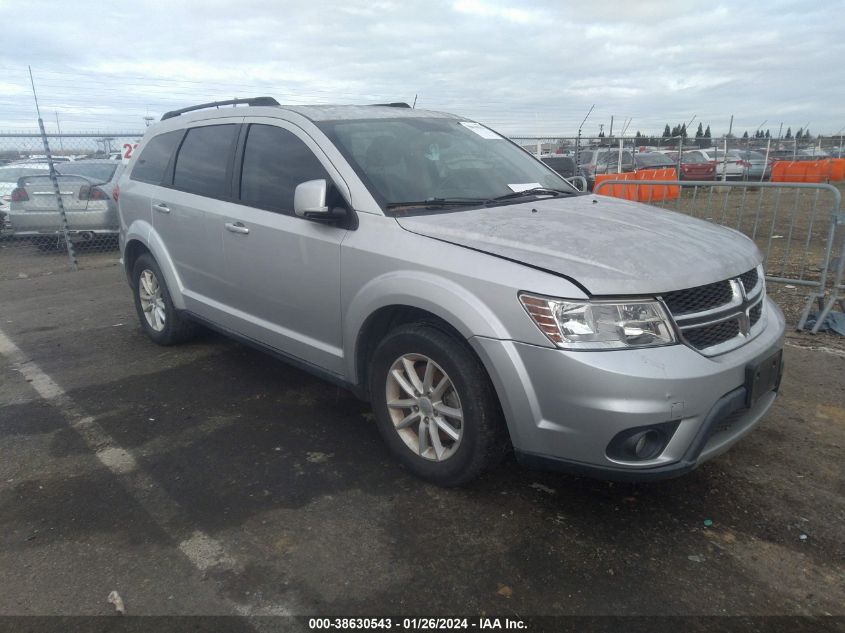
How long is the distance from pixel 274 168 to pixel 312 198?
0.83 metres

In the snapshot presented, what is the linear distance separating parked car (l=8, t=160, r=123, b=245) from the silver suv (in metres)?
7.14

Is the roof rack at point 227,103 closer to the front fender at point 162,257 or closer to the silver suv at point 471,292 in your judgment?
the silver suv at point 471,292

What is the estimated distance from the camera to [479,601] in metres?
2.42

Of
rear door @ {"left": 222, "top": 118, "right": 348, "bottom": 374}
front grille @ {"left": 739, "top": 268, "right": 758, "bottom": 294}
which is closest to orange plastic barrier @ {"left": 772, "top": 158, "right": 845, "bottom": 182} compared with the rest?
front grille @ {"left": 739, "top": 268, "right": 758, "bottom": 294}

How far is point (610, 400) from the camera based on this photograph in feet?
8.12

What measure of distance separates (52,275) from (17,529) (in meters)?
7.60

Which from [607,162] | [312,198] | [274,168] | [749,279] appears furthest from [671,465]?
[607,162]

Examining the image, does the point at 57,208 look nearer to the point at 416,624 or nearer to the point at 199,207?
the point at 199,207

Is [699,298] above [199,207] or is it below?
below

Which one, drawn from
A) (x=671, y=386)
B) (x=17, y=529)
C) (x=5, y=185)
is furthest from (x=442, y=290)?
(x=5, y=185)

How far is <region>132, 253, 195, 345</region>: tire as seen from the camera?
513cm

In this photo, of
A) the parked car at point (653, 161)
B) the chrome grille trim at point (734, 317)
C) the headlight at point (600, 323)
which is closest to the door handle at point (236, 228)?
the headlight at point (600, 323)

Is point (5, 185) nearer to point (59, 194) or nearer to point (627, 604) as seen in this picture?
point (59, 194)

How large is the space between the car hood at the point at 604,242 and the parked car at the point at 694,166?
813 inches
